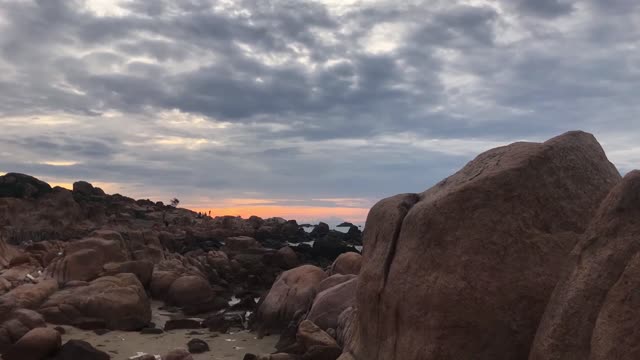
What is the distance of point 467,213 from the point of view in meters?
6.55

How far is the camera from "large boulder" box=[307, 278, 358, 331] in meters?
13.1

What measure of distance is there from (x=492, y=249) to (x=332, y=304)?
7.42m

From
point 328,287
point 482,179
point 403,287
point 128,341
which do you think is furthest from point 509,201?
point 128,341

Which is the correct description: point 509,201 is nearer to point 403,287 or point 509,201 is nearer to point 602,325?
point 403,287

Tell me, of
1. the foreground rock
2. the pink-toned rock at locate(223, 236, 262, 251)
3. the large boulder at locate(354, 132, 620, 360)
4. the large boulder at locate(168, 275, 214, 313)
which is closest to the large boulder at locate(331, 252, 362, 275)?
the large boulder at locate(168, 275, 214, 313)

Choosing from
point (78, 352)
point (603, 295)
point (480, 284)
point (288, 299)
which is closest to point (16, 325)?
point (78, 352)

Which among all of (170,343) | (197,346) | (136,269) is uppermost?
(136,269)

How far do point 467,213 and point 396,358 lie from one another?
183cm

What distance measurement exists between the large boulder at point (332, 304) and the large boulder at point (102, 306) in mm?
4758

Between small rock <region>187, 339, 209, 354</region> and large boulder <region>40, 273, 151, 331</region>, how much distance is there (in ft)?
8.71

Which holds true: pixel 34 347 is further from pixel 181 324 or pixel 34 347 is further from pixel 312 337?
pixel 312 337

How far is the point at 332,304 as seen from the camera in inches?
Answer: 526

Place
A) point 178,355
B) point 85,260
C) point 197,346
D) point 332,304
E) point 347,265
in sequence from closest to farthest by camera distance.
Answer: point 178,355
point 197,346
point 332,304
point 347,265
point 85,260

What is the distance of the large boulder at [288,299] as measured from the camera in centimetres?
1556
